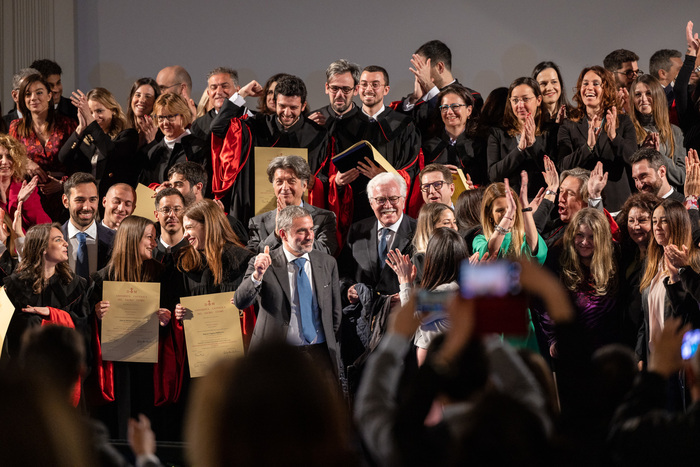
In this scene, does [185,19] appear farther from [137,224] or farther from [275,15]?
[137,224]

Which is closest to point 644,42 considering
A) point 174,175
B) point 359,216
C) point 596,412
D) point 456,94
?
point 456,94

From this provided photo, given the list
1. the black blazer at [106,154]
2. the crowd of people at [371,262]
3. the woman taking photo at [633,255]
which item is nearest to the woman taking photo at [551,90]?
the crowd of people at [371,262]

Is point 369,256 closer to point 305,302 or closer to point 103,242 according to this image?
point 305,302

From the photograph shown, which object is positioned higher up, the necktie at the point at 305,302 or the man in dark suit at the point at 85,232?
the man in dark suit at the point at 85,232

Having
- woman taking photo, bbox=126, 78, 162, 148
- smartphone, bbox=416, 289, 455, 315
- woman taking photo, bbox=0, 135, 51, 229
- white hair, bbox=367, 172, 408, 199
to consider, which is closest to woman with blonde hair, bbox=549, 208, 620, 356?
white hair, bbox=367, 172, 408, 199

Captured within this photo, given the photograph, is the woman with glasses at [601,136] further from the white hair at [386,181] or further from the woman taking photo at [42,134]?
the woman taking photo at [42,134]

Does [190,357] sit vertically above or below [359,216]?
below

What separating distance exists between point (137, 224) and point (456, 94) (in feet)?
7.97

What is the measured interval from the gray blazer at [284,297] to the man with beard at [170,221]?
66 centimetres

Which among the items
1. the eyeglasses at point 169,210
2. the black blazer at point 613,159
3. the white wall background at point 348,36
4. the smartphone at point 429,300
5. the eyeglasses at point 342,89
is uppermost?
the white wall background at point 348,36

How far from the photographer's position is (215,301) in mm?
4750

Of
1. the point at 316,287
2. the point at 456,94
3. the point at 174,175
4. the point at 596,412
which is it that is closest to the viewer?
the point at 596,412

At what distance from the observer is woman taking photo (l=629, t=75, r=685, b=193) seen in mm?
5852

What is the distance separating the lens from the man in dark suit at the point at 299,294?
15.2 feet
